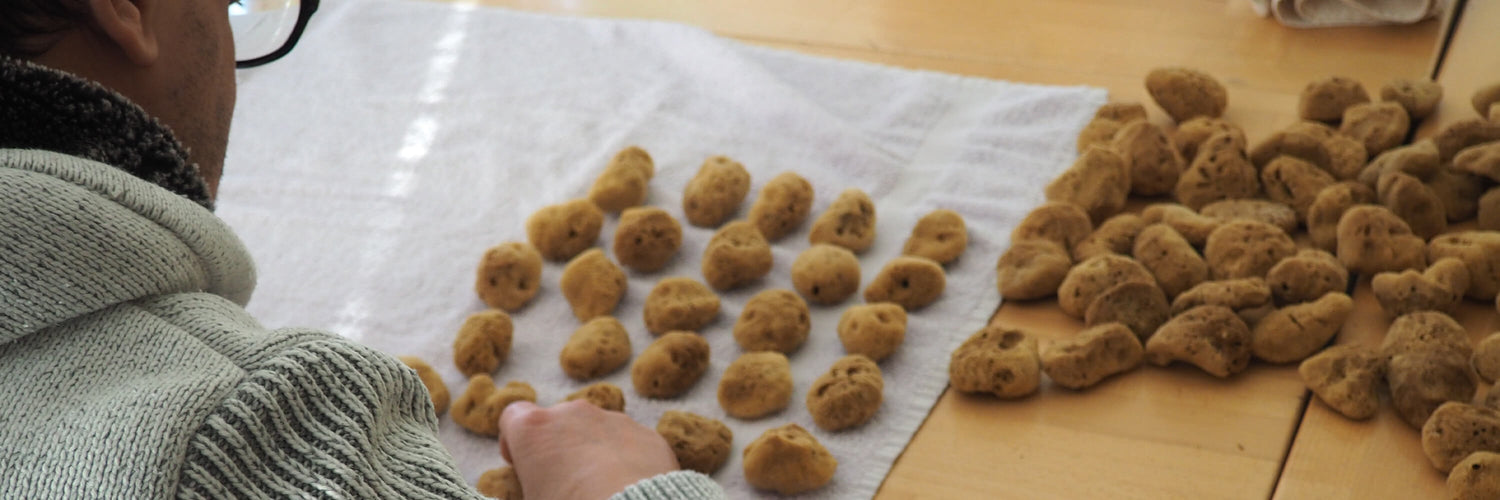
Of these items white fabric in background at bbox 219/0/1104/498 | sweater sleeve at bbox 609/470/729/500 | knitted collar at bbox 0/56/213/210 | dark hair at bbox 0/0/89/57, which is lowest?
white fabric in background at bbox 219/0/1104/498

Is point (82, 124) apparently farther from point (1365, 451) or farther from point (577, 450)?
point (1365, 451)

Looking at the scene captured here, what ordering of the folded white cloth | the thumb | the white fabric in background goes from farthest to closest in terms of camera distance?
1. the folded white cloth
2. the white fabric in background
3. the thumb

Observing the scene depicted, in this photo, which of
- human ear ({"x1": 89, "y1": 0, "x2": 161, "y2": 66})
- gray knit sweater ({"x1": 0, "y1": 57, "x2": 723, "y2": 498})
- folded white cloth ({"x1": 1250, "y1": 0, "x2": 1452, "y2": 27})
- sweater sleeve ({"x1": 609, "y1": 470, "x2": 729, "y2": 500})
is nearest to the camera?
gray knit sweater ({"x1": 0, "y1": 57, "x2": 723, "y2": 498})

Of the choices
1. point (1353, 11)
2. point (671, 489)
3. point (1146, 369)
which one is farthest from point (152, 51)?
point (1353, 11)

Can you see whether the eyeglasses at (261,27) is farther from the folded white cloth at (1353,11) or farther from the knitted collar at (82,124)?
the folded white cloth at (1353,11)

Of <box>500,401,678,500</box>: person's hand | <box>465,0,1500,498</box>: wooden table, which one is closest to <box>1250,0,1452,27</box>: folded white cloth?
<box>465,0,1500,498</box>: wooden table

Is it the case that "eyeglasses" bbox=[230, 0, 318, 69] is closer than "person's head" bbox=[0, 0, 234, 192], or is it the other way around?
"person's head" bbox=[0, 0, 234, 192]

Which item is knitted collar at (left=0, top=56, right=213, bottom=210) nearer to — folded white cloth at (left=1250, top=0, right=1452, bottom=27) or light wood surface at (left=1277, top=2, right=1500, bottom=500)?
light wood surface at (left=1277, top=2, right=1500, bottom=500)
